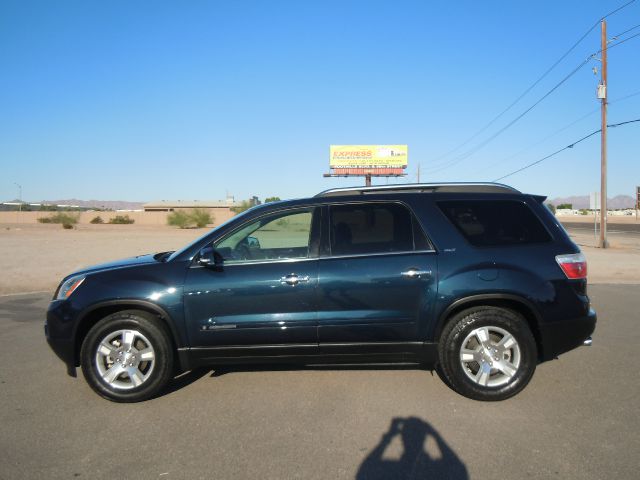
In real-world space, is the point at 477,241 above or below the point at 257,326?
above

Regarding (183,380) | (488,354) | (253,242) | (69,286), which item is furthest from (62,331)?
(488,354)

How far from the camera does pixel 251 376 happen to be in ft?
16.7

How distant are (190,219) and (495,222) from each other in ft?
159

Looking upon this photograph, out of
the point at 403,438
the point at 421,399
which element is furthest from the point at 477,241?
the point at 403,438

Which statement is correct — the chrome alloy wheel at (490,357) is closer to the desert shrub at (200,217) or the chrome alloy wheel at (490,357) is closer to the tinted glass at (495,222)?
the tinted glass at (495,222)

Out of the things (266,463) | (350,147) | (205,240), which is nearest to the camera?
(266,463)

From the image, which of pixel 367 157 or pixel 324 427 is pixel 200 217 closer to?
pixel 367 157

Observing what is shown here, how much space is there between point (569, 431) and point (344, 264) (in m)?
2.22

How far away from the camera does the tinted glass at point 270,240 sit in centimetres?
458

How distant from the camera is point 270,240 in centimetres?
511

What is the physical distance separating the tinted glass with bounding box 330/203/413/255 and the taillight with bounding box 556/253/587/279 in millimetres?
1389

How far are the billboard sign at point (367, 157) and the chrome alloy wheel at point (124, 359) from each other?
56346 mm

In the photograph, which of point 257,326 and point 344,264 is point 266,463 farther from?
point 344,264

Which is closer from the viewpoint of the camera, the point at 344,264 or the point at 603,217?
the point at 344,264
